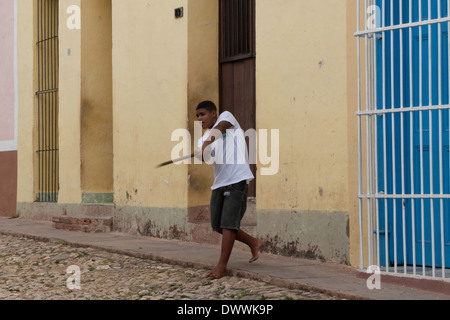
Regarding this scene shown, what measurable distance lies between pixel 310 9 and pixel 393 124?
5.89 ft

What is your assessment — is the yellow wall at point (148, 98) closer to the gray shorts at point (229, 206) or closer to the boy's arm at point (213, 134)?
the gray shorts at point (229, 206)

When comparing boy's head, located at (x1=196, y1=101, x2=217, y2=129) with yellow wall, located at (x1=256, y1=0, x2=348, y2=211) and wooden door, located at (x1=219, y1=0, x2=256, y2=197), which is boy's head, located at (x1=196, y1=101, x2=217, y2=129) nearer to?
yellow wall, located at (x1=256, y1=0, x2=348, y2=211)

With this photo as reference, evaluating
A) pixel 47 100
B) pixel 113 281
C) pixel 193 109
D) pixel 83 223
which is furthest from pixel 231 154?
pixel 47 100

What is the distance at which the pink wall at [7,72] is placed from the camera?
14094 mm

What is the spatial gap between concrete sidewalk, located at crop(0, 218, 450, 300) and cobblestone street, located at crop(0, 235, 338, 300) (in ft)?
0.30

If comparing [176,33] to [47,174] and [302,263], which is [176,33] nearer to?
[302,263]

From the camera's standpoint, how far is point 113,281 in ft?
23.1

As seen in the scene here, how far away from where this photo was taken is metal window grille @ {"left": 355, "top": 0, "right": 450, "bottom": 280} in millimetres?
6375

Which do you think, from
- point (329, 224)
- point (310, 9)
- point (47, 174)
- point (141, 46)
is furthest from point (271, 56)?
point (47, 174)

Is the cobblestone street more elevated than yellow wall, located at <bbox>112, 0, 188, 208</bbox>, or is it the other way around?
yellow wall, located at <bbox>112, 0, 188, 208</bbox>

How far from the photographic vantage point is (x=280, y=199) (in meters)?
7.96

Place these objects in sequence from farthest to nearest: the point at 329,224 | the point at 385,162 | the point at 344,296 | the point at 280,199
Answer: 1. the point at 280,199
2. the point at 329,224
3. the point at 385,162
4. the point at 344,296

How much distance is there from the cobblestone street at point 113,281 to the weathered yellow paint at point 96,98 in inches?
128

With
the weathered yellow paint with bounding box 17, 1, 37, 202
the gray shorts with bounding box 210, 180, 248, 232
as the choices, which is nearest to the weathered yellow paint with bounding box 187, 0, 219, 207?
the gray shorts with bounding box 210, 180, 248, 232
